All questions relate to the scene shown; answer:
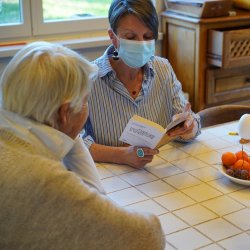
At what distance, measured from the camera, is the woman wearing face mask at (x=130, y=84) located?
1.89 meters

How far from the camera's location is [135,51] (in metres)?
1.91

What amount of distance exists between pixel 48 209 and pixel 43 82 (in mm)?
258

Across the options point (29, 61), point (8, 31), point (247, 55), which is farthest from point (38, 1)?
point (29, 61)

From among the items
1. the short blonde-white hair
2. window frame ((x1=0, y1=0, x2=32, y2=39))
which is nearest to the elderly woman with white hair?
the short blonde-white hair

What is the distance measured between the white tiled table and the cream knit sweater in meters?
0.31

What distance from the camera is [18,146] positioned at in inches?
39.9

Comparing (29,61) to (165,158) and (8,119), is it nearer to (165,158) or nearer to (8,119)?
(8,119)

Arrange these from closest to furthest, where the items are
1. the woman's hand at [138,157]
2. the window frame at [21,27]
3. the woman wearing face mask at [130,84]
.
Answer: the woman's hand at [138,157]
the woman wearing face mask at [130,84]
the window frame at [21,27]

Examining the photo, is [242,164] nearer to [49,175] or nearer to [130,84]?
[130,84]

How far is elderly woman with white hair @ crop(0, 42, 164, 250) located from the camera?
37.4 inches

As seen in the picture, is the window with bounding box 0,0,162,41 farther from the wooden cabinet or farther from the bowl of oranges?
the bowl of oranges

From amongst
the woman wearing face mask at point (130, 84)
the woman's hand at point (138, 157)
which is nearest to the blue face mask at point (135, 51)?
the woman wearing face mask at point (130, 84)

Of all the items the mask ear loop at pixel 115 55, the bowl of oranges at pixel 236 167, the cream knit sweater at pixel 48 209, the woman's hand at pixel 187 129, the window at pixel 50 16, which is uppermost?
the window at pixel 50 16

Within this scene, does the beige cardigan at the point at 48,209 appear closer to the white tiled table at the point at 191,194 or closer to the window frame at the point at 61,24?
the white tiled table at the point at 191,194
